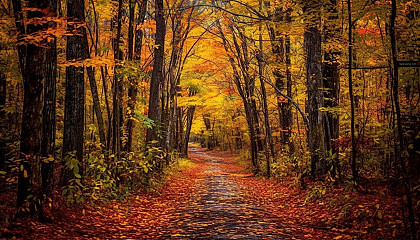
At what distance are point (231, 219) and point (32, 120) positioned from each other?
4380 mm

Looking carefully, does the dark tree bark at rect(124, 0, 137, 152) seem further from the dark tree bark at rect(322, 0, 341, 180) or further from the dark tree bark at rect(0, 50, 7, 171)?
the dark tree bark at rect(322, 0, 341, 180)

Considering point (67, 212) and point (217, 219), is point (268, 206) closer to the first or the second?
point (217, 219)

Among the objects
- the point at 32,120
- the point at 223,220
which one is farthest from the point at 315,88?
the point at 32,120

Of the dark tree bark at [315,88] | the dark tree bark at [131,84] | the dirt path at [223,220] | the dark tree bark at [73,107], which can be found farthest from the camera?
the dark tree bark at [315,88]

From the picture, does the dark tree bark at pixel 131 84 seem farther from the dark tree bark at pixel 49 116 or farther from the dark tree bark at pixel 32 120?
the dark tree bark at pixel 32 120

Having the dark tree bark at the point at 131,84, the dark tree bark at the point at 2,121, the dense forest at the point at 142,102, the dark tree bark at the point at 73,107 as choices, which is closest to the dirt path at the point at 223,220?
the dense forest at the point at 142,102

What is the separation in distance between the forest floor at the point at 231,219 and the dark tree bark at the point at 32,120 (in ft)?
2.04

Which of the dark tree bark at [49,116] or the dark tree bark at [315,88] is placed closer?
the dark tree bark at [49,116]

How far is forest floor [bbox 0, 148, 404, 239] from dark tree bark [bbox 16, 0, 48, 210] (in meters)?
0.62

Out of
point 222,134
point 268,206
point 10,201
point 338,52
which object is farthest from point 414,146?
point 222,134

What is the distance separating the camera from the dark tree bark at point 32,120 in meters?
5.39

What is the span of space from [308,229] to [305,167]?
5.62 meters

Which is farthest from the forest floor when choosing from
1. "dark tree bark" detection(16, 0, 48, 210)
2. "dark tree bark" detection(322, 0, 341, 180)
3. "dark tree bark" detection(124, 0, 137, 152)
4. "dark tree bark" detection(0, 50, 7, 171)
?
"dark tree bark" detection(0, 50, 7, 171)

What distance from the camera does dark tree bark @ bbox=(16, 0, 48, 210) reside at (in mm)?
5387
